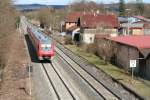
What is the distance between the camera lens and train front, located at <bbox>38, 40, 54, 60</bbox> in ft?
141

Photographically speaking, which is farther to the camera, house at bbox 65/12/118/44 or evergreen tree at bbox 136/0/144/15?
evergreen tree at bbox 136/0/144/15

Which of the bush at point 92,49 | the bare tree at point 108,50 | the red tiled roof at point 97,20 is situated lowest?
the bush at point 92,49

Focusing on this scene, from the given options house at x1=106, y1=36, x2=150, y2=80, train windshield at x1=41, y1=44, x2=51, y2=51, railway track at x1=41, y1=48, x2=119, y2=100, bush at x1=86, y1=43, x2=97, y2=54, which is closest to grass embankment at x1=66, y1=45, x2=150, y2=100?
house at x1=106, y1=36, x2=150, y2=80

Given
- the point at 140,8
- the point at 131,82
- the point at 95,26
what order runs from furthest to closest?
the point at 140,8 < the point at 95,26 < the point at 131,82

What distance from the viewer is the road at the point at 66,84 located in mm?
26219

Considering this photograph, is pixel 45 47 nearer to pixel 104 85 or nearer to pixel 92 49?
pixel 92 49

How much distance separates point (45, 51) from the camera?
141ft

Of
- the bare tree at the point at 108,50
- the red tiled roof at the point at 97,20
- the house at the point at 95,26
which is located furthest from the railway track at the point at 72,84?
the red tiled roof at the point at 97,20

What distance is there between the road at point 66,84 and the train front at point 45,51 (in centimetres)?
64

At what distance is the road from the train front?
645mm

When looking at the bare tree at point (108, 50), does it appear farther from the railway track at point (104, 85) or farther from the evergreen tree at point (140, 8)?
the evergreen tree at point (140, 8)

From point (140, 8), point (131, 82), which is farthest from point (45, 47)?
point (140, 8)

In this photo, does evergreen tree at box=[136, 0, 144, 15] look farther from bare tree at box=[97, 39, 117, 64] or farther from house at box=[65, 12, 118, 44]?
bare tree at box=[97, 39, 117, 64]

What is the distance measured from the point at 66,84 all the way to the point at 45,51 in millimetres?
12892
